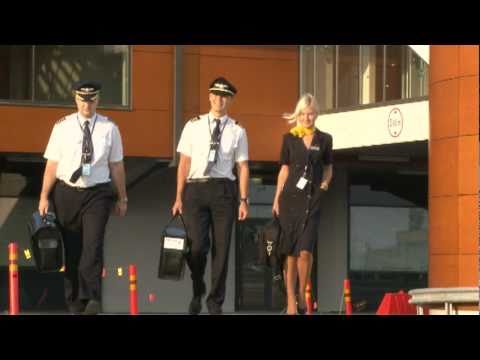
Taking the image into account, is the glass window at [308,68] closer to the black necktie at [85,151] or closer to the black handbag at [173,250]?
the black handbag at [173,250]

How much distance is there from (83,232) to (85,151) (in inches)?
25.8

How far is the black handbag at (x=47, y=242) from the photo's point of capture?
37.8 ft

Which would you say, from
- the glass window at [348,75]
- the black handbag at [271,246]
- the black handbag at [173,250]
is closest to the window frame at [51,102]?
the glass window at [348,75]

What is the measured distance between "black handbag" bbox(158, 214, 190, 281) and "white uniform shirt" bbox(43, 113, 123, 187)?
82 cm

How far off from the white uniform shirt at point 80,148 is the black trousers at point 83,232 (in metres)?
0.09

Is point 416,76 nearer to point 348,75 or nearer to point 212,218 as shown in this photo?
point 348,75

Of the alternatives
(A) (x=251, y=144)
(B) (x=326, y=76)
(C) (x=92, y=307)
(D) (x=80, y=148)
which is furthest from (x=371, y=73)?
(C) (x=92, y=307)

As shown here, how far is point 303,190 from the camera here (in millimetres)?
12523

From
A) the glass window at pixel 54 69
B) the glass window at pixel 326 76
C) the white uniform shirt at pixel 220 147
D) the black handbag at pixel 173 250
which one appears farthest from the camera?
the glass window at pixel 326 76

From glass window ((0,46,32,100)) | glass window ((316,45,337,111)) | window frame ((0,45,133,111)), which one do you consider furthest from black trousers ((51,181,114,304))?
glass window ((316,45,337,111))

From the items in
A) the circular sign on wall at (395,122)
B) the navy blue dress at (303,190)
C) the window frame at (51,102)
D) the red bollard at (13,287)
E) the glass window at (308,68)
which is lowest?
the red bollard at (13,287)

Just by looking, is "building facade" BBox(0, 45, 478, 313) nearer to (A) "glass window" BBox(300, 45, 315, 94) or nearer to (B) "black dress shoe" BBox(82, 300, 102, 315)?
(A) "glass window" BBox(300, 45, 315, 94)
